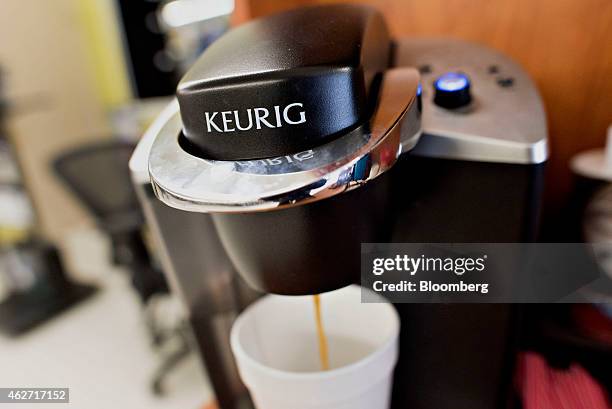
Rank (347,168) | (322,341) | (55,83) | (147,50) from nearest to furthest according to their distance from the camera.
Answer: (347,168) < (322,341) < (147,50) < (55,83)

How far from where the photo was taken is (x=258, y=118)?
Answer: 0.25 m

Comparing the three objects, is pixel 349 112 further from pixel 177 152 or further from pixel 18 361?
→ pixel 18 361

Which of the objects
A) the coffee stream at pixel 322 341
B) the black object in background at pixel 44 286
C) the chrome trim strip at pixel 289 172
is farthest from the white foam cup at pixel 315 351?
the black object in background at pixel 44 286

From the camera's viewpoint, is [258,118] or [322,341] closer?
[258,118]

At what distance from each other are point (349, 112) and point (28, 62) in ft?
6.48

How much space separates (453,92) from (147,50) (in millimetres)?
1685

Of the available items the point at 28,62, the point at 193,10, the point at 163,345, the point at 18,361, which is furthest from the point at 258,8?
the point at 28,62

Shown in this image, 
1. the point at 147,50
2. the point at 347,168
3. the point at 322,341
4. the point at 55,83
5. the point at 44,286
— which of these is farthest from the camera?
the point at 55,83

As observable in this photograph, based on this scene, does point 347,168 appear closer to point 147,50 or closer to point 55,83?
point 147,50

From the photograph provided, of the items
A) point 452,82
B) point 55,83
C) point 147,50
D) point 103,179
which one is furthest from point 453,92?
point 55,83

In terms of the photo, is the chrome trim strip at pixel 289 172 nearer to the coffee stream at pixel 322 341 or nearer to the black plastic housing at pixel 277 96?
the black plastic housing at pixel 277 96

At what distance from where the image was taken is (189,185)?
9.9 inches

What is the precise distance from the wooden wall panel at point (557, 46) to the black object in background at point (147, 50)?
4.54 feet

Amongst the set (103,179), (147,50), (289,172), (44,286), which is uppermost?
(289,172)
